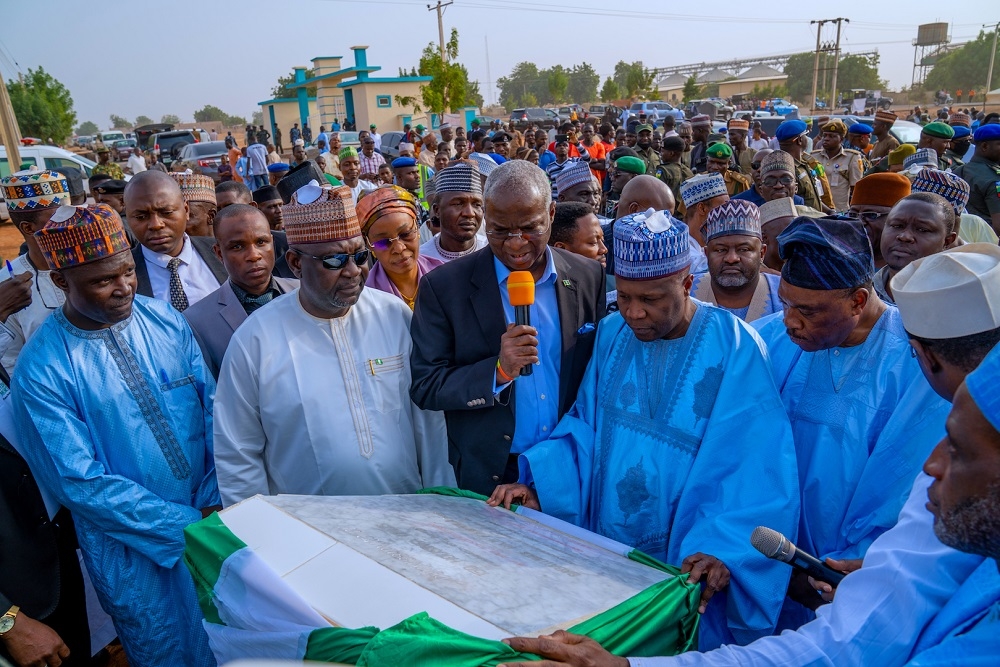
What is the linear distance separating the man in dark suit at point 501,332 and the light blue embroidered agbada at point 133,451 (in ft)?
3.73

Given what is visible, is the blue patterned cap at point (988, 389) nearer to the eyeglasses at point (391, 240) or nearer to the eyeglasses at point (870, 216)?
the eyeglasses at point (391, 240)

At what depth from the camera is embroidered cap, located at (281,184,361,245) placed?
9.38 feet

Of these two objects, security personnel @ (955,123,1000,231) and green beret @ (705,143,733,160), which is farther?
green beret @ (705,143,733,160)

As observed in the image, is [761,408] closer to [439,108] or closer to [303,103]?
[439,108]

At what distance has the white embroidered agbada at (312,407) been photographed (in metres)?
2.86

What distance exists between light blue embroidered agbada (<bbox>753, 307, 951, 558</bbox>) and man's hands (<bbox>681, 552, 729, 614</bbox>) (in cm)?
48

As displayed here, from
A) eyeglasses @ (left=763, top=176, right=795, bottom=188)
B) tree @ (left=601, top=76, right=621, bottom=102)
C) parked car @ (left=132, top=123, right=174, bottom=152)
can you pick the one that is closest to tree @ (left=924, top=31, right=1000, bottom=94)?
tree @ (left=601, top=76, right=621, bottom=102)

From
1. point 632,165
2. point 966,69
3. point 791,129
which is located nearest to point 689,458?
point 632,165

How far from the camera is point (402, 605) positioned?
1724mm

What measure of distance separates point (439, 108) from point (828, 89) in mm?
68358

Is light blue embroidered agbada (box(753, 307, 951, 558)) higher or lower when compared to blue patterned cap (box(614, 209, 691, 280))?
A: lower

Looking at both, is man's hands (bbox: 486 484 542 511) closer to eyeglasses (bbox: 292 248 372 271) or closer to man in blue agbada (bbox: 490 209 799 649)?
man in blue agbada (bbox: 490 209 799 649)

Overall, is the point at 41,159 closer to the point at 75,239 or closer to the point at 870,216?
the point at 75,239

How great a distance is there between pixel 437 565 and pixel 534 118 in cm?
3751
